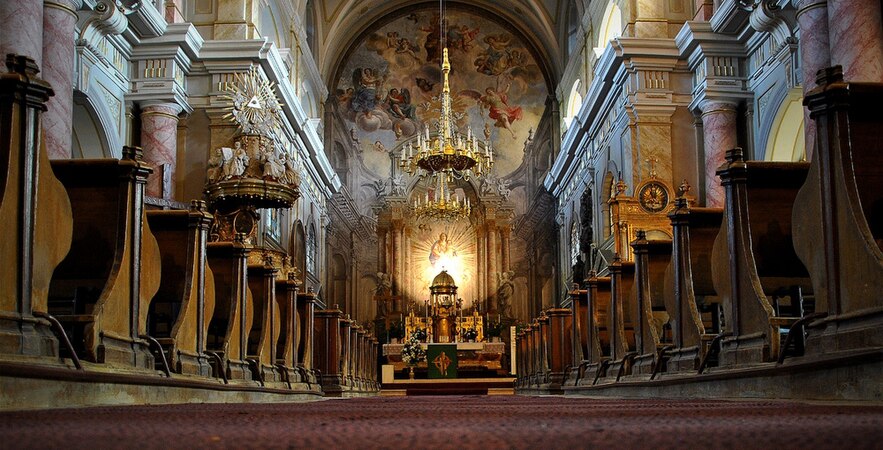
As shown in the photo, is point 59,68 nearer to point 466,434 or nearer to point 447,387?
point 466,434

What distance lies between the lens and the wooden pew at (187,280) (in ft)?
19.2

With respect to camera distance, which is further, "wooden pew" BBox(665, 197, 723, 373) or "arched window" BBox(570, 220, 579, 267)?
"arched window" BBox(570, 220, 579, 267)

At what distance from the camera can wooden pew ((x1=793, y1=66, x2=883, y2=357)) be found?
3.44 metres

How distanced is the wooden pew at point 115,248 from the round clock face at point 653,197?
10.7 m

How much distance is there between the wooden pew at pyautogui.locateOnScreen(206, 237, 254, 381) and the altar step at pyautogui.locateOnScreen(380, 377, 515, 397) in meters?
9.15

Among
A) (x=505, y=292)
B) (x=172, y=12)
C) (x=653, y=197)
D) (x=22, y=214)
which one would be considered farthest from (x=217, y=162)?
(x=505, y=292)

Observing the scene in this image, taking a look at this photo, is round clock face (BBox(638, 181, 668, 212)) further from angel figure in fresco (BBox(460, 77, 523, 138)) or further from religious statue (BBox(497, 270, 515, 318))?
angel figure in fresco (BBox(460, 77, 523, 138))

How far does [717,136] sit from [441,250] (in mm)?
13902

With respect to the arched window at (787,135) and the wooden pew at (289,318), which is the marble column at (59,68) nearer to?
the wooden pew at (289,318)

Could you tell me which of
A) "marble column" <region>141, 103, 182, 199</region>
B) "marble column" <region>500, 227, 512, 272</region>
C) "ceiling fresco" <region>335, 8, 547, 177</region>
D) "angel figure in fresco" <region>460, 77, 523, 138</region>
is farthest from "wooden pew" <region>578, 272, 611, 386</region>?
"angel figure in fresco" <region>460, 77, 523, 138</region>

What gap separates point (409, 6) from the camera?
26.3 m

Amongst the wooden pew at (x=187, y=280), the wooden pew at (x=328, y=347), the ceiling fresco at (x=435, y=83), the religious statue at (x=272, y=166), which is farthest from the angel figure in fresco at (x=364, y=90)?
the wooden pew at (x=187, y=280)

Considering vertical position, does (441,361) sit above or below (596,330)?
below

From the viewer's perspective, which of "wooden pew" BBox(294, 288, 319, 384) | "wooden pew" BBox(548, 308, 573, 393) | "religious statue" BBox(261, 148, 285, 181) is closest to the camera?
"wooden pew" BBox(294, 288, 319, 384)
